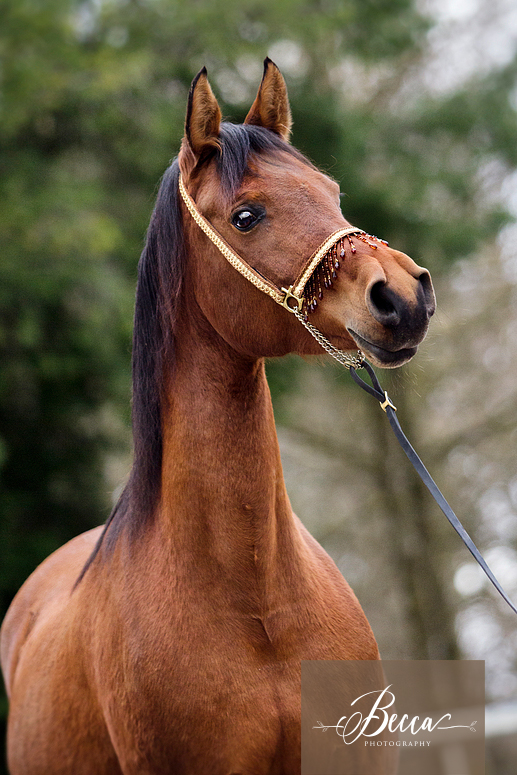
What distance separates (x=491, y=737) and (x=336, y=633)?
610cm

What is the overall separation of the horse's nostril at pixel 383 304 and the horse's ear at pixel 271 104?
0.88 metres

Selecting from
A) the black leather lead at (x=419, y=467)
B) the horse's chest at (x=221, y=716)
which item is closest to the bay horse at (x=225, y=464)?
the horse's chest at (x=221, y=716)

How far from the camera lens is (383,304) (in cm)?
175

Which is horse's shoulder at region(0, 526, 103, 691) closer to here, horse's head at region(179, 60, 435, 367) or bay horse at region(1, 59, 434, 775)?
bay horse at region(1, 59, 434, 775)

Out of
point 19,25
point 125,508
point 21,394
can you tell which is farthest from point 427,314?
point 19,25

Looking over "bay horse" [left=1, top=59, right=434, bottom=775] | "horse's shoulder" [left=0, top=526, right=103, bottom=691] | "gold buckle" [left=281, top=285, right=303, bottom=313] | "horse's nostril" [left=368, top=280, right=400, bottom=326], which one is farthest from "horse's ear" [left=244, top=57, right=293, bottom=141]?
"horse's shoulder" [left=0, top=526, right=103, bottom=691]

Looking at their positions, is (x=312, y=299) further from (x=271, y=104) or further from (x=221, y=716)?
(x=221, y=716)

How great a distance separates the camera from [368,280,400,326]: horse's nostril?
5.62ft

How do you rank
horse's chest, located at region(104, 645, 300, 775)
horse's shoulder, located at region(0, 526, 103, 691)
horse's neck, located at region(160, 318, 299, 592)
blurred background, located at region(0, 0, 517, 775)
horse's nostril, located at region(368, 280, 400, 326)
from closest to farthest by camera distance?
horse's nostril, located at region(368, 280, 400, 326)
horse's chest, located at region(104, 645, 300, 775)
horse's neck, located at region(160, 318, 299, 592)
horse's shoulder, located at region(0, 526, 103, 691)
blurred background, located at region(0, 0, 517, 775)

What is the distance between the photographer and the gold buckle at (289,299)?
192cm

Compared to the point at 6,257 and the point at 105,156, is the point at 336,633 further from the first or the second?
the point at 105,156

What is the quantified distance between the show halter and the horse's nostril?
15 centimetres

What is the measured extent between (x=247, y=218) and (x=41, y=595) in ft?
7.72

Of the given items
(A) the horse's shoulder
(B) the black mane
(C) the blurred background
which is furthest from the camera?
(C) the blurred background
